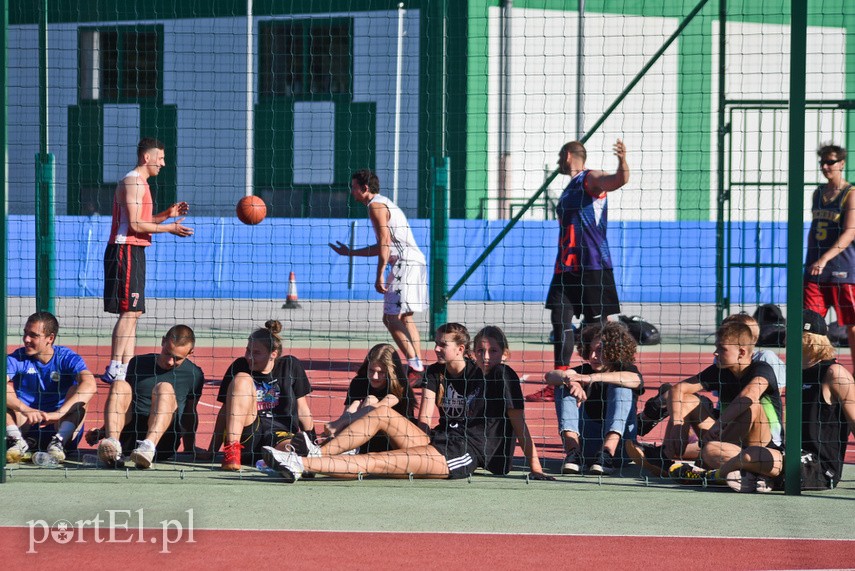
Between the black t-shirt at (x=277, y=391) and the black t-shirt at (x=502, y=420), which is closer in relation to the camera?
the black t-shirt at (x=502, y=420)

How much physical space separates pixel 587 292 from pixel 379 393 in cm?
268

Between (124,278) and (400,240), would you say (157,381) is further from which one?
(400,240)

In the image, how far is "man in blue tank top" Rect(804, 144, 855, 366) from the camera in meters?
8.41

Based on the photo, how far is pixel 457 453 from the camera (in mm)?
5953

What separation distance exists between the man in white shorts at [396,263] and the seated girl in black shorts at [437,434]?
3157 mm

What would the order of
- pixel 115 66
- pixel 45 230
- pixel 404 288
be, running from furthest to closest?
pixel 115 66
pixel 45 230
pixel 404 288

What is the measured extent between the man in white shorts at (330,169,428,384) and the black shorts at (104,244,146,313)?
165 centimetres

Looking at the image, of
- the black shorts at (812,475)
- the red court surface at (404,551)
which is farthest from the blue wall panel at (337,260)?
the red court surface at (404,551)

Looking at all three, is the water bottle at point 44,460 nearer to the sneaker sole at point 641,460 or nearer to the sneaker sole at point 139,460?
the sneaker sole at point 139,460

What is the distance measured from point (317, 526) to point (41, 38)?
8.67 meters

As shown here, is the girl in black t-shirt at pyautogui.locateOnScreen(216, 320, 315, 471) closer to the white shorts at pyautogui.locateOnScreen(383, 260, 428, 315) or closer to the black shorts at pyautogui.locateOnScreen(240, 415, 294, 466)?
the black shorts at pyautogui.locateOnScreen(240, 415, 294, 466)

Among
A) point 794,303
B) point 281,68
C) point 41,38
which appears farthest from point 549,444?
point 281,68

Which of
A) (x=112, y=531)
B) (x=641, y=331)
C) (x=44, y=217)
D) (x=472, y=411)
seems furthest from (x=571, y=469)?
(x=44, y=217)

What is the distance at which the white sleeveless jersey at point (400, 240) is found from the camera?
30.9ft
